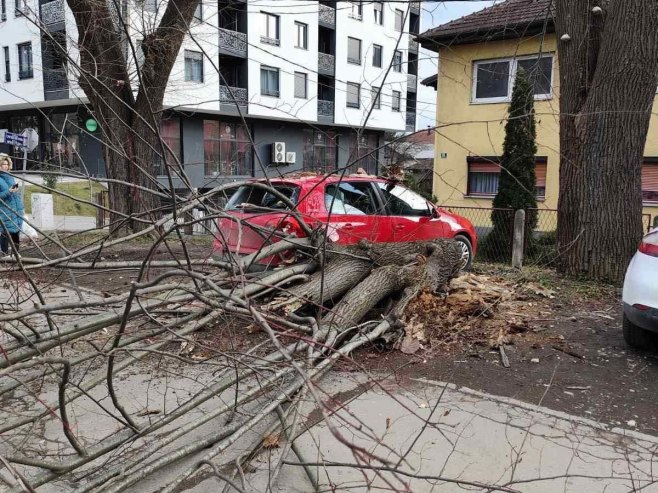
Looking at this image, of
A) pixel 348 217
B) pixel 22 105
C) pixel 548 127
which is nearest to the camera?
pixel 348 217

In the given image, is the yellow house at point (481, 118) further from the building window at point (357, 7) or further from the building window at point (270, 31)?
the building window at point (270, 31)

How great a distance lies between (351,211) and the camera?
266 inches

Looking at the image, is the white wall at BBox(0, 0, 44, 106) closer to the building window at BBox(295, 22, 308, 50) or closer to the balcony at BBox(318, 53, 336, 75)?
the building window at BBox(295, 22, 308, 50)

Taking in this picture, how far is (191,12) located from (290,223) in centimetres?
660

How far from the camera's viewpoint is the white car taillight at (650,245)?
428cm

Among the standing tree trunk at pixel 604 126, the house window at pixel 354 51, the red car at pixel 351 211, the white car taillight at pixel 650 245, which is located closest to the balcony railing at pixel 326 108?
the house window at pixel 354 51

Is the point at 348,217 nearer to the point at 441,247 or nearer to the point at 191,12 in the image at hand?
the point at 441,247

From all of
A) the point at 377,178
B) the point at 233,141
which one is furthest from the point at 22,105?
the point at 377,178

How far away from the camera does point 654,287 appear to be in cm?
414

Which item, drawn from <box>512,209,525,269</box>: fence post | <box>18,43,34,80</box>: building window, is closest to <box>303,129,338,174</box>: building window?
<box>512,209,525,269</box>: fence post

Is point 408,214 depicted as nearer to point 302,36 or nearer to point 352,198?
point 352,198

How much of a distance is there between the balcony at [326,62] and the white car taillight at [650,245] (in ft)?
111

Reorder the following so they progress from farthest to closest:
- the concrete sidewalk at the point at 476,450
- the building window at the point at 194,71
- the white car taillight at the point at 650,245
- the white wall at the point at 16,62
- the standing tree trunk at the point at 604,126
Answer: the building window at the point at 194,71
the white wall at the point at 16,62
the standing tree trunk at the point at 604,126
the white car taillight at the point at 650,245
the concrete sidewalk at the point at 476,450

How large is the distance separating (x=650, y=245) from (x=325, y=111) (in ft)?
111
